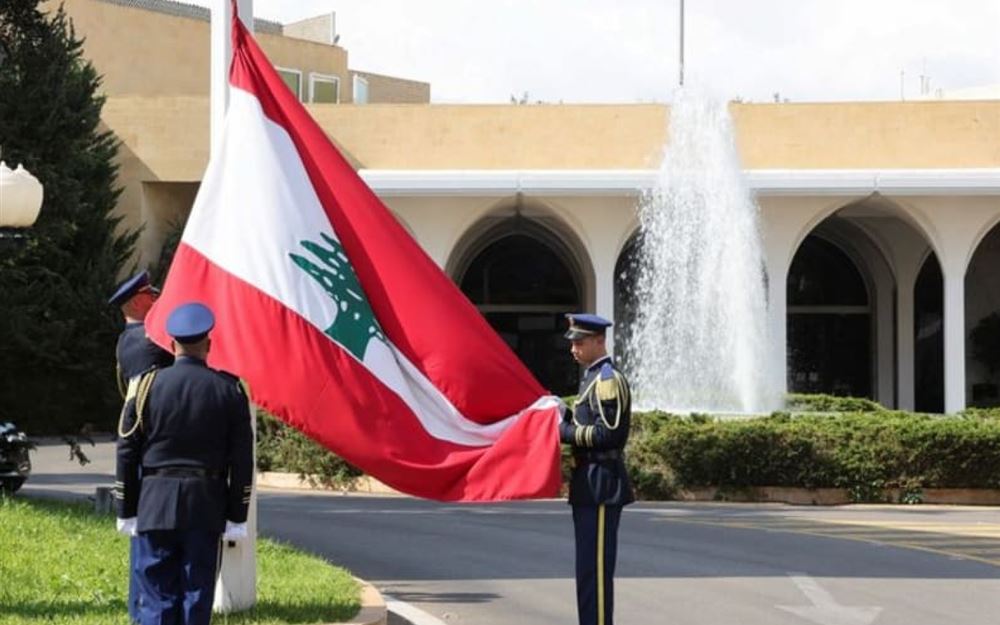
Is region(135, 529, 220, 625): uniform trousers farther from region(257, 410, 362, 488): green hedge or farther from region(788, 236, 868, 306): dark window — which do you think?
region(788, 236, 868, 306): dark window

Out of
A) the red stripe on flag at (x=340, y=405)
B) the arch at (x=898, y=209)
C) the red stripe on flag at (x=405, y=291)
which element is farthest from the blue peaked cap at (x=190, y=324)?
the arch at (x=898, y=209)

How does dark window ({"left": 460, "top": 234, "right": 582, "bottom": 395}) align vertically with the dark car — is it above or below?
above

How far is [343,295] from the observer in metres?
9.42

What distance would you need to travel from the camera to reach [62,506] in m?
16.4

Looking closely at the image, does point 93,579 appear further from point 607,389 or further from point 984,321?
point 984,321

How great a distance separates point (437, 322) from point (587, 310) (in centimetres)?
3163

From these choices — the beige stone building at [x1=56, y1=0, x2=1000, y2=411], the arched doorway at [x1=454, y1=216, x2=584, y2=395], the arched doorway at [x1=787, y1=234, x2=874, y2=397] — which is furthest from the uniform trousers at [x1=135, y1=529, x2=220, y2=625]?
the arched doorway at [x1=787, y1=234, x2=874, y2=397]

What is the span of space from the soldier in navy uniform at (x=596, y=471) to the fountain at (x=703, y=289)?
1970 cm

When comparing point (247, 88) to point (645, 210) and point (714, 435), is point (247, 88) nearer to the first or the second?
point (714, 435)

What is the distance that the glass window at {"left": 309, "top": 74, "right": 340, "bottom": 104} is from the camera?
4975 cm

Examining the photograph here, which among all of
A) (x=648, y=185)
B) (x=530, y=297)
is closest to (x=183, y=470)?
(x=648, y=185)

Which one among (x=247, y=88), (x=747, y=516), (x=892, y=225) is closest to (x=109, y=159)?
(x=892, y=225)

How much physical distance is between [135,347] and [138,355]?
0.18 feet

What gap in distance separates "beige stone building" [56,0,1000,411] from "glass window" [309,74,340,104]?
6062mm
